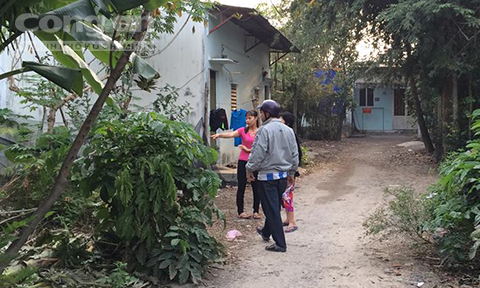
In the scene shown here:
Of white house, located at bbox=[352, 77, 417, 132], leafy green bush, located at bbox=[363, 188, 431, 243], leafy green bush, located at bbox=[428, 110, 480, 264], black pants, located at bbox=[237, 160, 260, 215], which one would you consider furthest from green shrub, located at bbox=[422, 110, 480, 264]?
white house, located at bbox=[352, 77, 417, 132]

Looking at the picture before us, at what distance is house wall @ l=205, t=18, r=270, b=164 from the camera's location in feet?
40.5

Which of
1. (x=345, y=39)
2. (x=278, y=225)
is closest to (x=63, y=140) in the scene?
(x=278, y=225)

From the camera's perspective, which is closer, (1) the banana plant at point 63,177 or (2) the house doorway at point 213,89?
(1) the banana plant at point 63,177

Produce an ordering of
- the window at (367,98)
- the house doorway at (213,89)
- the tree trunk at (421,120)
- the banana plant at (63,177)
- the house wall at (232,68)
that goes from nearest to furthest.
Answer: the banana plant at (63,177)
the house wall at (232,68)
the house doorway at (213,89)
the tree trunk at (421,120)
the window at (367,98)

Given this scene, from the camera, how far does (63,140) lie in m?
4.52

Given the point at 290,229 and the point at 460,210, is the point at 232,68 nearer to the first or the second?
the point at 290,229

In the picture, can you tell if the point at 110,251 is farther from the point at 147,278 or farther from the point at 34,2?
the point at 34,2

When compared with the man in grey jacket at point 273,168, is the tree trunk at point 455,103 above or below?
above

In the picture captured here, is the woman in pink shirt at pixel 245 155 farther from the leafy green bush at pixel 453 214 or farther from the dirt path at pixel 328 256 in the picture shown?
the leafy green bush at pixel 453 214

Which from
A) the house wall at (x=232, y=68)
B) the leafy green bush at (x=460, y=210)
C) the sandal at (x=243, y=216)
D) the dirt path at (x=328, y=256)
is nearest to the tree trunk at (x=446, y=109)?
the dirt path at (x=328, y=256)

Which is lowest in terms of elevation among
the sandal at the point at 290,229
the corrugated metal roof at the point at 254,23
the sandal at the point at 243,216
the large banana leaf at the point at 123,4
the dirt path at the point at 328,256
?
the dirt path at the point at 328,256

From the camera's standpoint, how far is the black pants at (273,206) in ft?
17.8

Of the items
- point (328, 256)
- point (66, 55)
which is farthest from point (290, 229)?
point (66, 55)

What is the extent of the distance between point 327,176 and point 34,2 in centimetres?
1056
